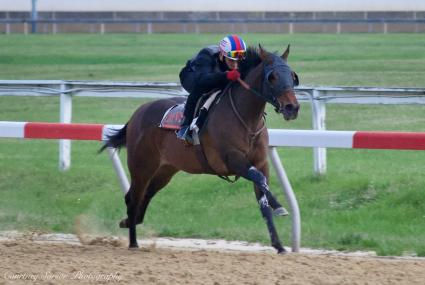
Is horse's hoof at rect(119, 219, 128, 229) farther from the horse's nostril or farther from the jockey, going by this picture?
the horse's nostril

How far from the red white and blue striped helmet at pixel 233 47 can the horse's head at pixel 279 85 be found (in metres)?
0.29

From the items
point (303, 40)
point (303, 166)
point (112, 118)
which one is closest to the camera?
point (303, 166)

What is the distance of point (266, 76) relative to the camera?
7.98 m

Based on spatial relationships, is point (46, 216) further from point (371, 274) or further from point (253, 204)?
point (371, 274)

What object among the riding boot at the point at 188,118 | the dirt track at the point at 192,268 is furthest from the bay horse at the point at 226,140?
the dirt track at the point at 192,268

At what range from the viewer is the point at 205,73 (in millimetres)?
8430

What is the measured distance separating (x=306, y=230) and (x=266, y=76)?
191 centimetres

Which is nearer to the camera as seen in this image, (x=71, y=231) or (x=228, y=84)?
(x=228, y=84)

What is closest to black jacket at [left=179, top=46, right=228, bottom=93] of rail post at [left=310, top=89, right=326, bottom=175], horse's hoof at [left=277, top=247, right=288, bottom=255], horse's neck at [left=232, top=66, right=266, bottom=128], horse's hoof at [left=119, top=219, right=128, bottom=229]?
horse's neck at [left=232, top=66, right=266, bottom=128]

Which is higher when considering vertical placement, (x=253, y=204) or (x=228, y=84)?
(x=228, y=84)

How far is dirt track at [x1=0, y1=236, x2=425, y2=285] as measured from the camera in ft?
22.5

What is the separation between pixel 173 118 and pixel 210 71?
565 mm

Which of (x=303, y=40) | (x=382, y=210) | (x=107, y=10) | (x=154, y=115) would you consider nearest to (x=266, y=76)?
(x=154, y=115)

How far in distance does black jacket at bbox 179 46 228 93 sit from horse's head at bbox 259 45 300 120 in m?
0.44
